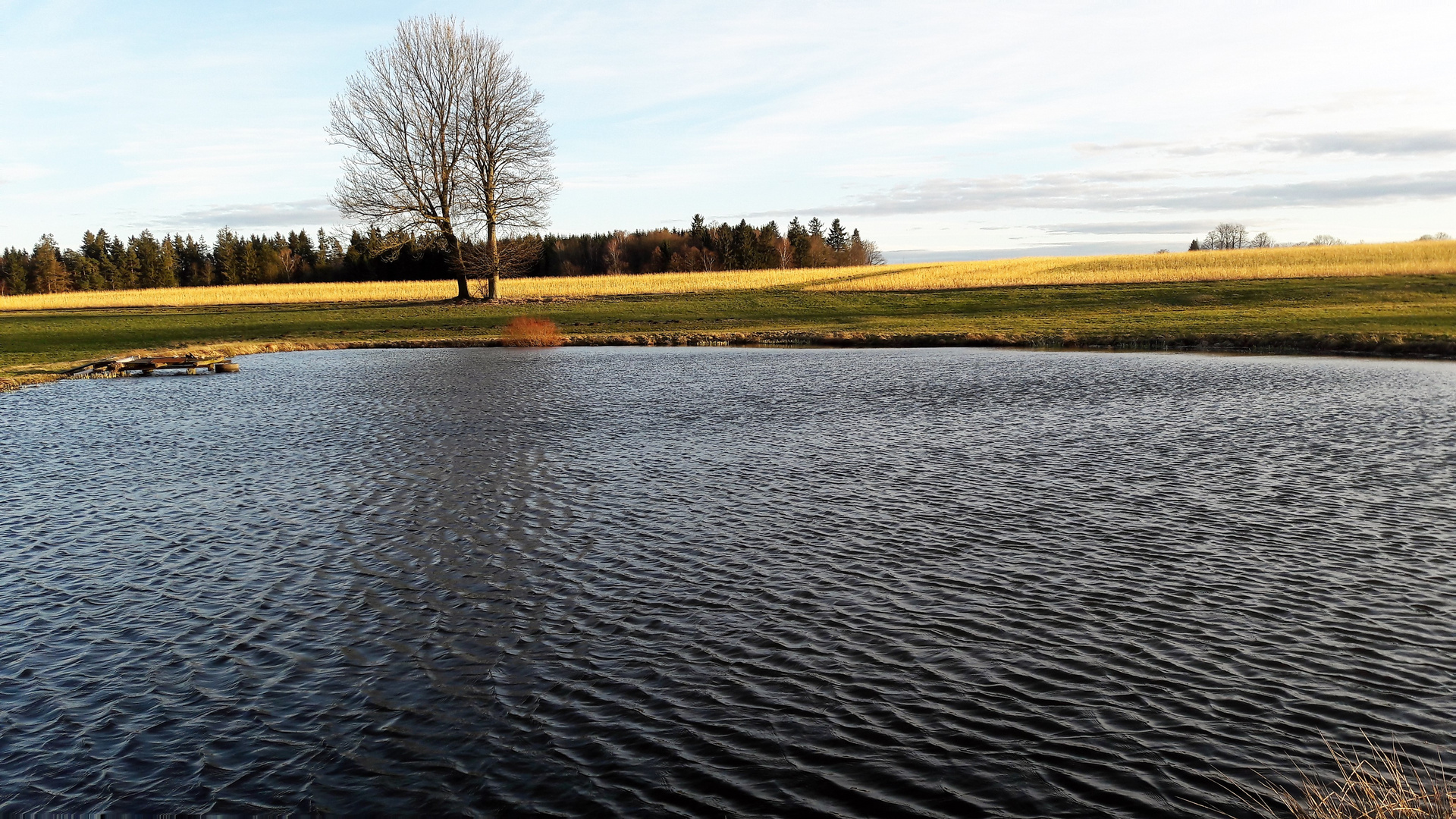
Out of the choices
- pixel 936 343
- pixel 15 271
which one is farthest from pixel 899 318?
pixel 15 271

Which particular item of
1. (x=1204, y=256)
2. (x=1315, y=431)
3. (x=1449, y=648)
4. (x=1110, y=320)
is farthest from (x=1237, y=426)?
A: (x=1204, y=256)

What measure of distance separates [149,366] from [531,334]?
733 inches

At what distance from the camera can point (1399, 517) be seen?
1487 centimetres

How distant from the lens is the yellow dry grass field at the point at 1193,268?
2665 inches

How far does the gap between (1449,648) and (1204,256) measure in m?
79.5

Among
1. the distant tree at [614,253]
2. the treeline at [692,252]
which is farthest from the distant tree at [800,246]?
the distant tree at [614,253]

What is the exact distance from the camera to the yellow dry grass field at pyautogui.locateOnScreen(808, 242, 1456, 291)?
222 feet

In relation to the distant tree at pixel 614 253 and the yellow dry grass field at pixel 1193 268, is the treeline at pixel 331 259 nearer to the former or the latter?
the distant tree at pixel 614 253

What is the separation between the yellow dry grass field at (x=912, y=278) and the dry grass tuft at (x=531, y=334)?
1889 cm

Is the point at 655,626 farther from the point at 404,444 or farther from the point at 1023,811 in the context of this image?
the point at 404,444

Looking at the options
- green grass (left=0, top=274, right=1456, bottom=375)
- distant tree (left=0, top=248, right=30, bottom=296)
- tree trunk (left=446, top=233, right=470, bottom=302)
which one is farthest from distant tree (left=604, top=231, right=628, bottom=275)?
distant tree (left=0, top=248, right=30, bottom=296)

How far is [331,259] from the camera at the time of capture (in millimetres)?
149125

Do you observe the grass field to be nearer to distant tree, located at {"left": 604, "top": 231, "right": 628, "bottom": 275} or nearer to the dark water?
the dark water

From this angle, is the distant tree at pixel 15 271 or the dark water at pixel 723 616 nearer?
the dark water at pixel 723 616
